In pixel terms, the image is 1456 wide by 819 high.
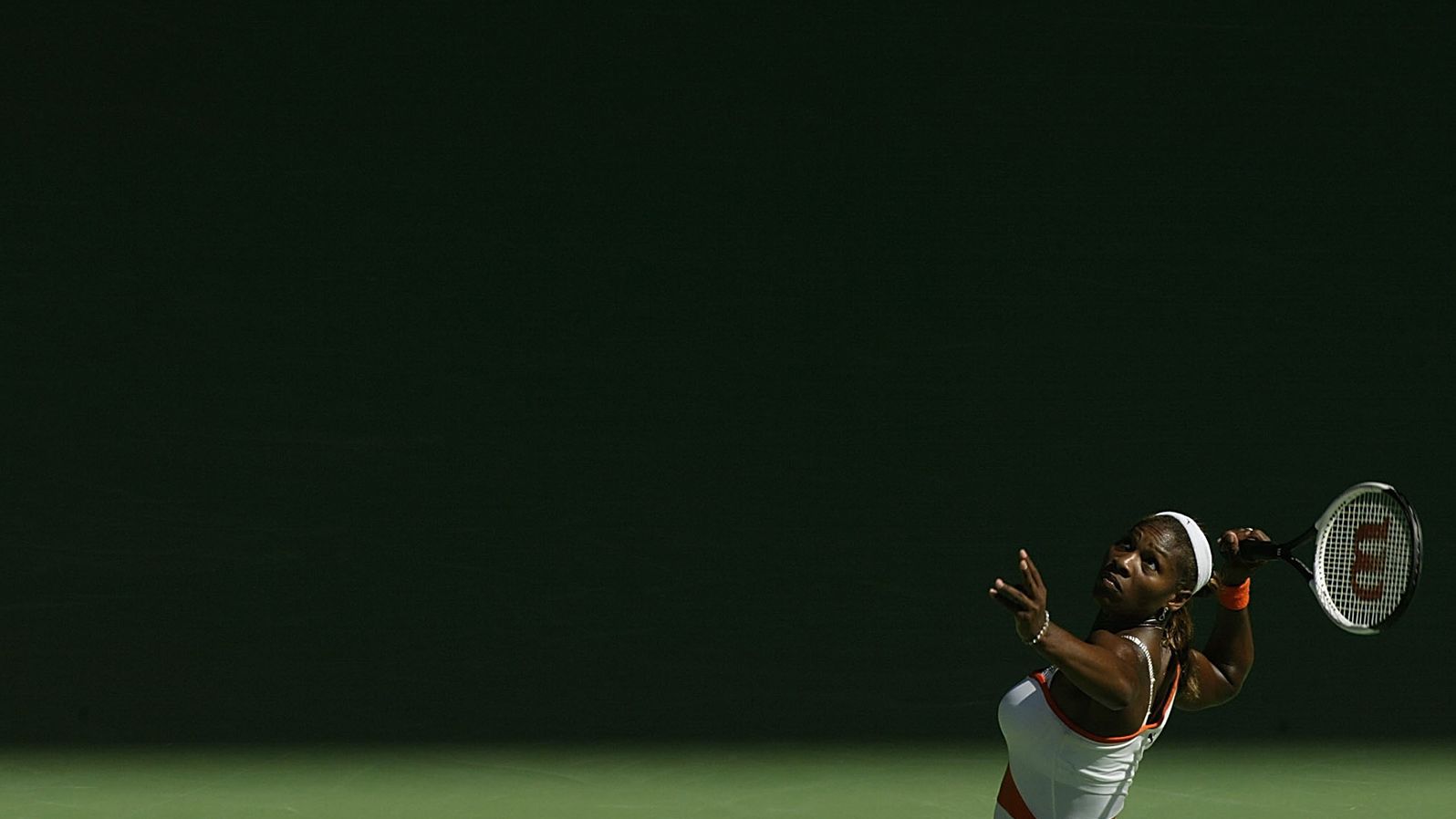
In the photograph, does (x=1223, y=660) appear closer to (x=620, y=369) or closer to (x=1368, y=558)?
(x=1368, y=558)

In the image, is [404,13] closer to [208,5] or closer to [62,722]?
[208,5]

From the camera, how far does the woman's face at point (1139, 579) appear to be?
3605mm

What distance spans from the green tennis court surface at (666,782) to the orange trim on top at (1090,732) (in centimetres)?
195

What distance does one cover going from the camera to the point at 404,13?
638cm

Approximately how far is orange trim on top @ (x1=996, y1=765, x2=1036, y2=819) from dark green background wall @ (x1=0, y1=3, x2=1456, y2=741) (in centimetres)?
252

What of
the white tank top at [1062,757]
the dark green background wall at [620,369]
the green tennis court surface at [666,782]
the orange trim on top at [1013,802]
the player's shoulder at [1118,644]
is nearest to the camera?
the player's shoulder at [1118,644]

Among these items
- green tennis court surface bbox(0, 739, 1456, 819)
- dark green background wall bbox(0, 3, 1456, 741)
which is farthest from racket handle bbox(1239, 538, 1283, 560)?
dark green background wall bbox(0, 3, 1456, 741)

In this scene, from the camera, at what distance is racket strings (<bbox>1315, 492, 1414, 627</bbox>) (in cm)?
366

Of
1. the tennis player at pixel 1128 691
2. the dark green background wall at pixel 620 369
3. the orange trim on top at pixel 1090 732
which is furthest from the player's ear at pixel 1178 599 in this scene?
the dark green background wall at pixel 620 369

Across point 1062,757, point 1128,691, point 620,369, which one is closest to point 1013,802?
point 1062,757

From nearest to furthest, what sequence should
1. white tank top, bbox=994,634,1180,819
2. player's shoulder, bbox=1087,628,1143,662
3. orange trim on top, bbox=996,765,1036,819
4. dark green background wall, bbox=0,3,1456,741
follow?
player's shoulder, bbox=1087,628,1143,662 < white tank top, bbox=994,634,1180,819 < orange trim on top, bbox=996,765,1036,819 < dark green background wall, bbox=0,3,1456,741

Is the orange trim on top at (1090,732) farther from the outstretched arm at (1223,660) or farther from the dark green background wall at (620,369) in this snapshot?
the dark green background wall at (620,369)

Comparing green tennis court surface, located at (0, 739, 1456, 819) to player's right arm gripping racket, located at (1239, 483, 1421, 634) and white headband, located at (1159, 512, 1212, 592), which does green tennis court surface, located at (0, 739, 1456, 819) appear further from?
white headband, located at (1159, 512, 1212, 592)

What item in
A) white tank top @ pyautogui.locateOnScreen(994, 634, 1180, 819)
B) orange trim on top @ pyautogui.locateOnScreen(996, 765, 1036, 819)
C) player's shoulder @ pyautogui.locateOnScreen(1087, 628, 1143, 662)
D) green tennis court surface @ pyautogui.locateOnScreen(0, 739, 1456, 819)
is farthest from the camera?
green tennis court surface @ pyautogui.locateOnScreen(0, 739, 1456, 819)
